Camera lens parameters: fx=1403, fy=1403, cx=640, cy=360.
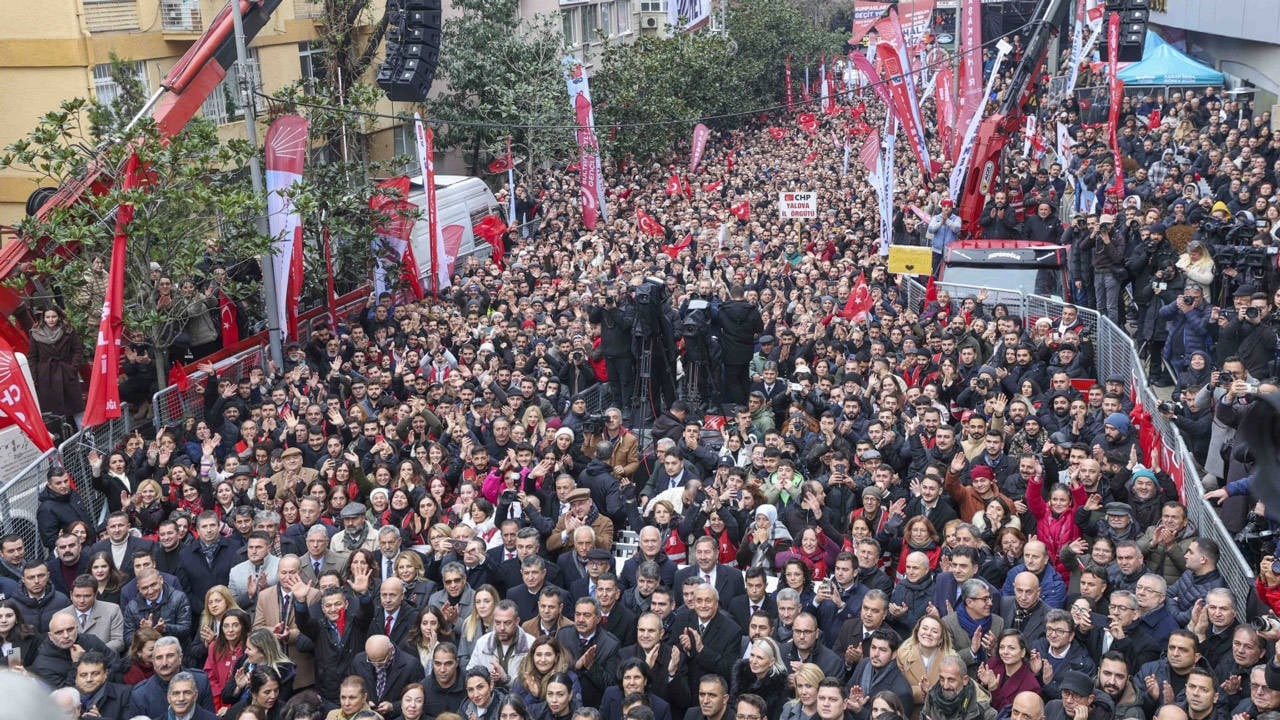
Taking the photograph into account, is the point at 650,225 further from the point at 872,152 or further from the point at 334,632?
the point at 334,632

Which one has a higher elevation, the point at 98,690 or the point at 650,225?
the point at 98,690

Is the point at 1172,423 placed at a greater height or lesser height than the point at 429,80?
lesser

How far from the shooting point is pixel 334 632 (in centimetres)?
891

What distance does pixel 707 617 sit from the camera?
Answer: 843cm

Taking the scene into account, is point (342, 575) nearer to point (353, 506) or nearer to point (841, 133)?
point (353, 506)

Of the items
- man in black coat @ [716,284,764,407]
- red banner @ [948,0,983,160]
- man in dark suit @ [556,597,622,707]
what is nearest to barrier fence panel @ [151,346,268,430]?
man in black coat @ [716,284,764,407]

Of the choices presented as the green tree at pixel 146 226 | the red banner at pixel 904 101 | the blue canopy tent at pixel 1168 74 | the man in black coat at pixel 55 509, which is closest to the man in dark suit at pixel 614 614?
the man in black coat at pixel 55 509

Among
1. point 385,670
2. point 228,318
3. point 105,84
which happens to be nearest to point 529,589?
point 385,670

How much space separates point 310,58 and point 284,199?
14935 mm

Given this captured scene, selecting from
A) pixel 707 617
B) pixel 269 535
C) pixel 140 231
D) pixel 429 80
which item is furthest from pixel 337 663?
pixel 429 80

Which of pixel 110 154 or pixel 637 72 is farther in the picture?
pixel 637 72

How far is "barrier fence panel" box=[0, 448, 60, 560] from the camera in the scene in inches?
471

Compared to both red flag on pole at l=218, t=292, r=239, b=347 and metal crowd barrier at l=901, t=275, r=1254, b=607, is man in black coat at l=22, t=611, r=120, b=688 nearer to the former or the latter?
metal crowd barrier at l=901, t=275, r=1254, b=607

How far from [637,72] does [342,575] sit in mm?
30295
